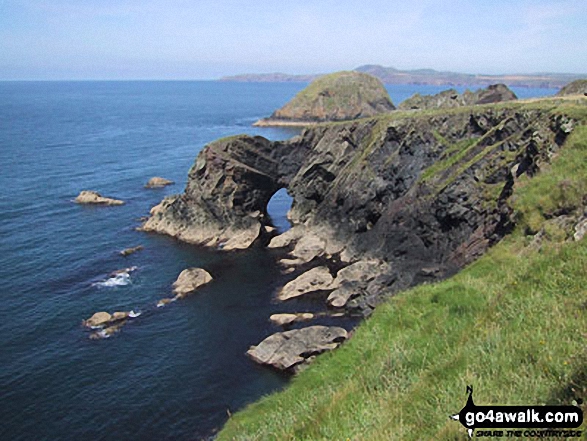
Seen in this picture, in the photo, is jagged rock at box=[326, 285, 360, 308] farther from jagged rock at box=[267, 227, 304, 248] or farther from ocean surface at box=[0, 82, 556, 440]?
jagged rock at box=[267, 227, 304, 248]

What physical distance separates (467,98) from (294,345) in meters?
58.1

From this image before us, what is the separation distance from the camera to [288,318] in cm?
4722

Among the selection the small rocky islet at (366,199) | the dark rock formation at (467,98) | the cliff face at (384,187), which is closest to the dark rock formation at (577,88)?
the dark rock formation at (467,98)

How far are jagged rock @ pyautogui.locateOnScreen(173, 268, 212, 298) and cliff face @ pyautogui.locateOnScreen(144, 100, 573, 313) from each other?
1228 centimetres

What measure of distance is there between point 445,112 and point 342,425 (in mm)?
59983

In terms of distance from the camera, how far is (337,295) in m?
50.4

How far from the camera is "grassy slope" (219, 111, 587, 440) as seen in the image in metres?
8.23

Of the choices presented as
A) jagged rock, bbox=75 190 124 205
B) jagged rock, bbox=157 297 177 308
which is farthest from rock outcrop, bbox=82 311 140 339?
jagged rock, bbox=75 190 124 205

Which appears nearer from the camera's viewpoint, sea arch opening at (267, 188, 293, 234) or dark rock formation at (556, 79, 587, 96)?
dark rock formation at (556, 79, 587, 96)

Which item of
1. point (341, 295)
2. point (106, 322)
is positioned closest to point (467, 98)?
point (341, 295)

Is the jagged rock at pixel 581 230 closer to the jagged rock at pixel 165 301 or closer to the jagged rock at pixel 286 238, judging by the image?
the jagged rock at pixel 165 301

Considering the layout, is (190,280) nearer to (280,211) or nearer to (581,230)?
(280,211)

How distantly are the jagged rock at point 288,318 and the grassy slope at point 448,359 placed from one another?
27152 millimetres

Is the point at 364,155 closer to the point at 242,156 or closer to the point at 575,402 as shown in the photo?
the point at 242,156
